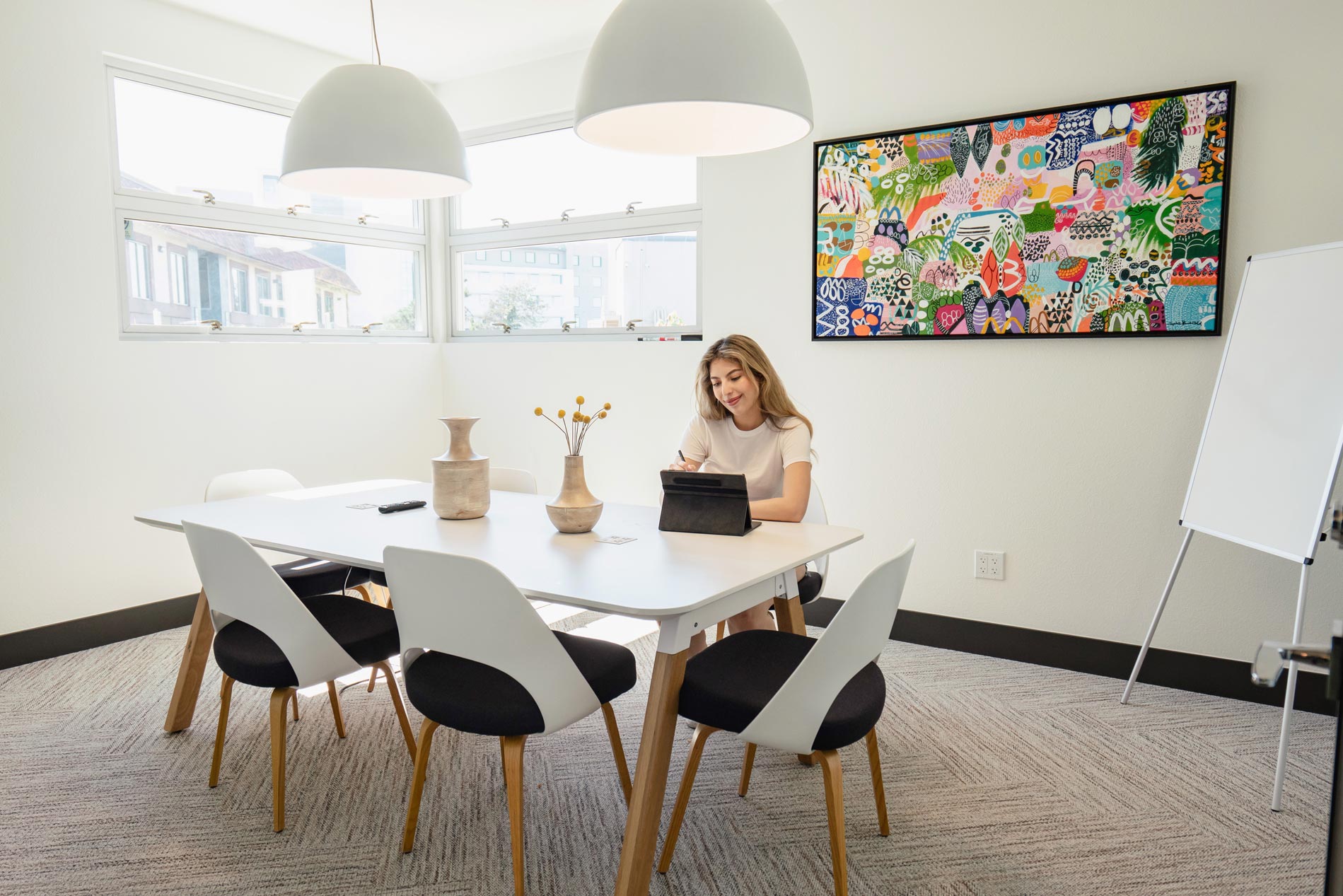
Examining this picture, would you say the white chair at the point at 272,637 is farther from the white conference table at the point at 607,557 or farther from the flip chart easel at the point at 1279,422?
the flip chart easel at the point at 1279,422

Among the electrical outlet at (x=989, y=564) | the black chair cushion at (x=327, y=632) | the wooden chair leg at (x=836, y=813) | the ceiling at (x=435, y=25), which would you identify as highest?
the ceiling at (x=435, y=25)

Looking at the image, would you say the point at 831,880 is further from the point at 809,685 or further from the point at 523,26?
the point at 523,26

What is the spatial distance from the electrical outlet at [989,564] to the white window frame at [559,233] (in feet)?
5.38

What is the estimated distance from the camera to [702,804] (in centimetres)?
238

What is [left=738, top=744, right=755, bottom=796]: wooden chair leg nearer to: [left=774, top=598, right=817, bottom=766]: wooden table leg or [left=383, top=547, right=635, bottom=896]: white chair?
[left=774, top=598, right=817, bottom=766]: wooden table leg

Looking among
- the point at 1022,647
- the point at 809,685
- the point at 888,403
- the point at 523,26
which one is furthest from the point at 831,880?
the point at 523,26

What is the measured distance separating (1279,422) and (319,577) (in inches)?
123

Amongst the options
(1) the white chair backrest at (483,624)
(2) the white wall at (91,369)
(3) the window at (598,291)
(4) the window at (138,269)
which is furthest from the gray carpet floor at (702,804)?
(3) the window at (598,291)

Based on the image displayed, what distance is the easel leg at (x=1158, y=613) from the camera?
9.39 ft

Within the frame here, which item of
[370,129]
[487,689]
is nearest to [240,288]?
[370,129]

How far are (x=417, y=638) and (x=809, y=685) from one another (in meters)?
0.86

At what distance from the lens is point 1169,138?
3018mm

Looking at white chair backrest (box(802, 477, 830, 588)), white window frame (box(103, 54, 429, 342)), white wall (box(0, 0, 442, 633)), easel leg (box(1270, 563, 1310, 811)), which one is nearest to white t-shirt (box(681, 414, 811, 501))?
white chair backrest (box(802, 477, 830, 588))

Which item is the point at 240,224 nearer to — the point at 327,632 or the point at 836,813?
the point at 327,632
